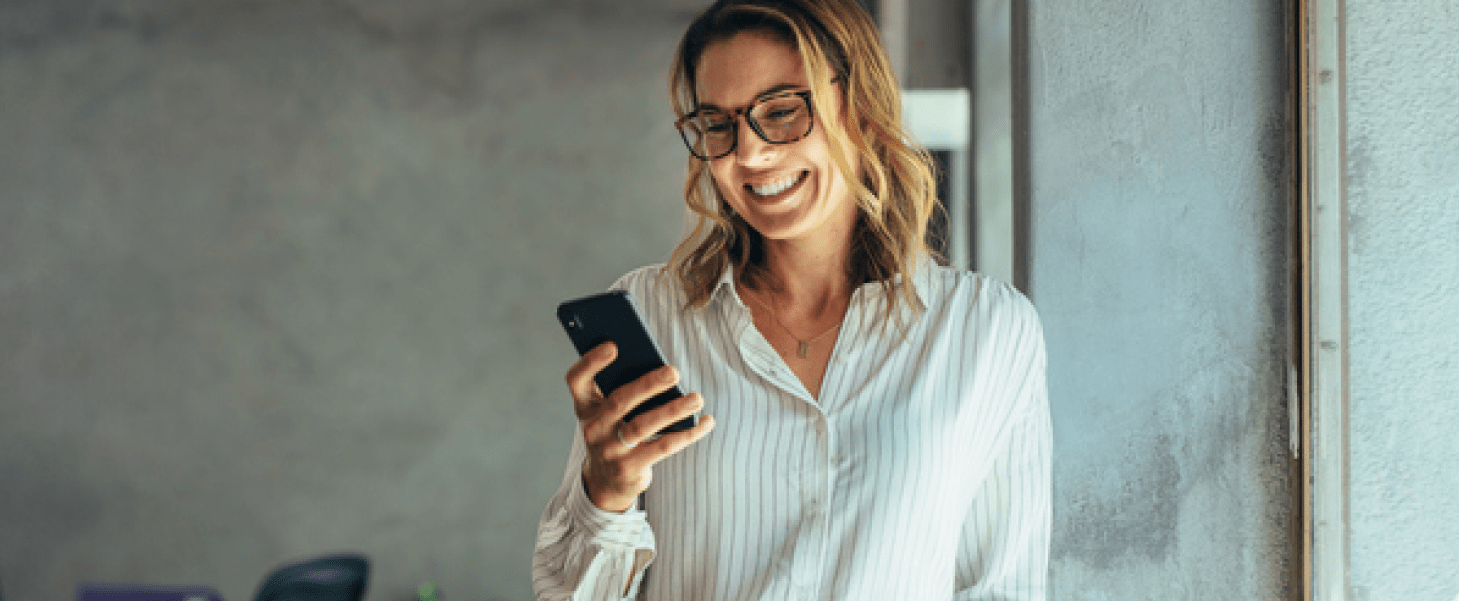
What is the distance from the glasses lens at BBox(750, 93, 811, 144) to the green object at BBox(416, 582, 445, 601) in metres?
2.49

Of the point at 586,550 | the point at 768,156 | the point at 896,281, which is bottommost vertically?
the point at 586,550

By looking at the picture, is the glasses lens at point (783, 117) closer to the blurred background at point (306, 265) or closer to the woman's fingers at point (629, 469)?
the woman's fingers at point (629, 469)

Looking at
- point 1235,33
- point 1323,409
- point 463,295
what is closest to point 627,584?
point 1323,409

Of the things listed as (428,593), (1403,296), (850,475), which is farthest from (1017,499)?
(428,593)

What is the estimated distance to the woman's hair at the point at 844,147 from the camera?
0.79 metres

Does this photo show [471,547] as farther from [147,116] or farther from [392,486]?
[147,116]

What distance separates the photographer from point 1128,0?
45.6 inches

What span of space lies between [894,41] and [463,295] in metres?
1.60

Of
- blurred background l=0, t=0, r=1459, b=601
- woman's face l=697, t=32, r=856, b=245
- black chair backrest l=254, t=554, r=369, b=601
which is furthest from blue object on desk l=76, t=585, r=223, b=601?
woman's face l=697, t=32, r=856, b=245

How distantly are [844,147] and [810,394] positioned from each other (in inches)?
9.5

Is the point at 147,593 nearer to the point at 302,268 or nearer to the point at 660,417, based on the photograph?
the point at 302,268

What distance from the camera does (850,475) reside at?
75cm

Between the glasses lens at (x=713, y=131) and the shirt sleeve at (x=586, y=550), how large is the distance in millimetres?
308

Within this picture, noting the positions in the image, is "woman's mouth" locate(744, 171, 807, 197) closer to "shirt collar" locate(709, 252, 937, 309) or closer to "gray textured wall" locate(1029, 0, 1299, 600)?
"shirt collar" locate(709, 252, 937, 309)
